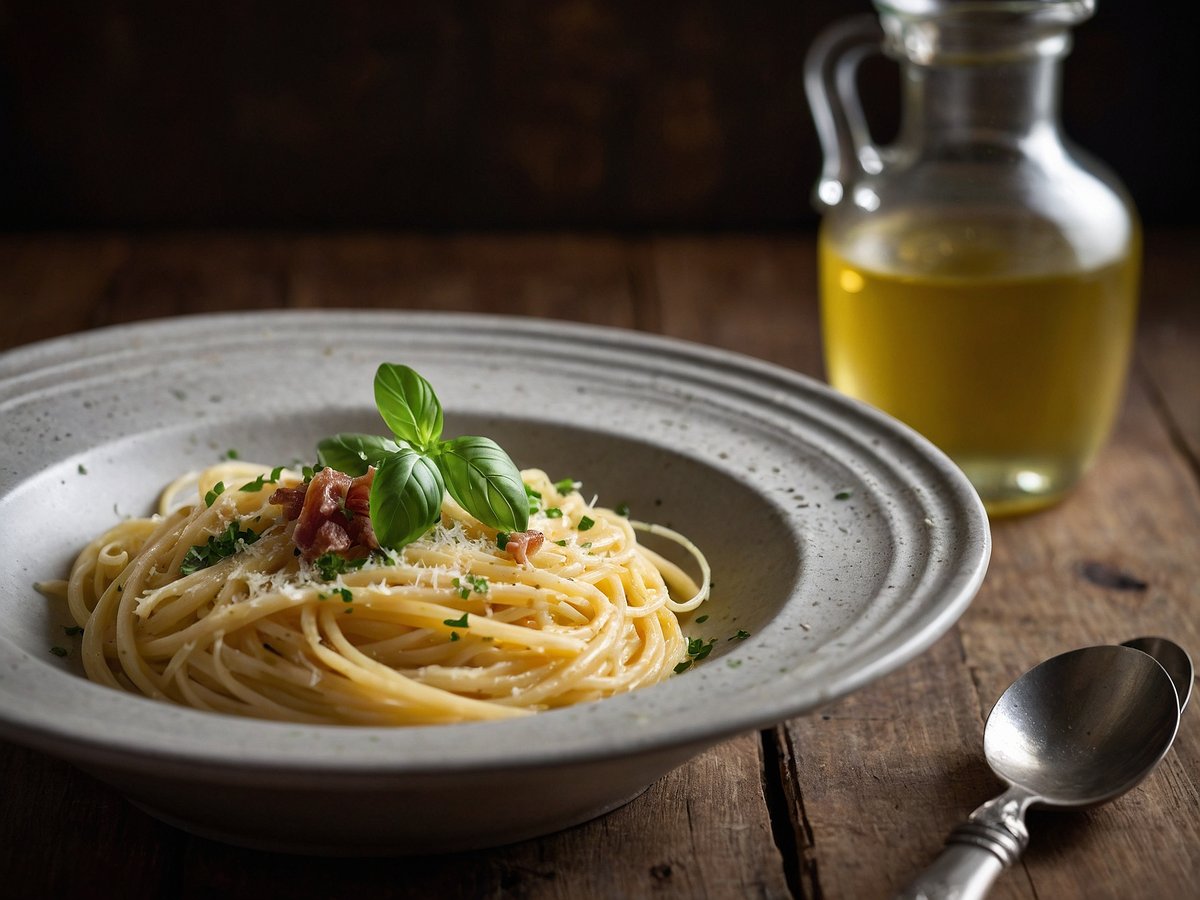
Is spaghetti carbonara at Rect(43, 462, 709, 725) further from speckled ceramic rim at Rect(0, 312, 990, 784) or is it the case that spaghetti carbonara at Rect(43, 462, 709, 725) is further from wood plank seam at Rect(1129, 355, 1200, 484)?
wood plank seam at Rect(1129, 355, 1200, 484)

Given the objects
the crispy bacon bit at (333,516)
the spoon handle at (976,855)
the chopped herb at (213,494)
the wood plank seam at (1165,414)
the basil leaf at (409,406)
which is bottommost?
the wood plank seam at (1165,414)

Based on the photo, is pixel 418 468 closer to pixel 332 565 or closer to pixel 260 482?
pixel 332 565

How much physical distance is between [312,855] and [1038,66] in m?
2.51

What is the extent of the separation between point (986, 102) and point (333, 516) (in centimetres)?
199

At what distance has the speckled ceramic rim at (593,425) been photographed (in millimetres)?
1807

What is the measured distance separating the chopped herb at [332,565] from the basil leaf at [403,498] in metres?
0.06

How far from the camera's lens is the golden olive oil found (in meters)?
3.45

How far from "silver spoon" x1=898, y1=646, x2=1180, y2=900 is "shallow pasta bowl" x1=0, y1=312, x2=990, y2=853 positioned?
0.34 meters

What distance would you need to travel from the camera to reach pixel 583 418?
3.17 metres

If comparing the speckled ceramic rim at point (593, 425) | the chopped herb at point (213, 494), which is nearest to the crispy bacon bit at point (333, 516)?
the chopped herb at point (213, 494)

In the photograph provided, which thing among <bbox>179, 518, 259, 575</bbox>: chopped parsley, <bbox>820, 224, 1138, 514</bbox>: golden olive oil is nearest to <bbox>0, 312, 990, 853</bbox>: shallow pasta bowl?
<bbox>179, 518, 259, 575</bbox>: chopped parsley

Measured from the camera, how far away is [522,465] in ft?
10.5

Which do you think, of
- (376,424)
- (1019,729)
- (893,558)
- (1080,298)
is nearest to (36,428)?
(376,424)

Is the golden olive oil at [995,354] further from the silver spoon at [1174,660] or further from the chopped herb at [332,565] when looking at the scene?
the chopped herb at [332,565]
